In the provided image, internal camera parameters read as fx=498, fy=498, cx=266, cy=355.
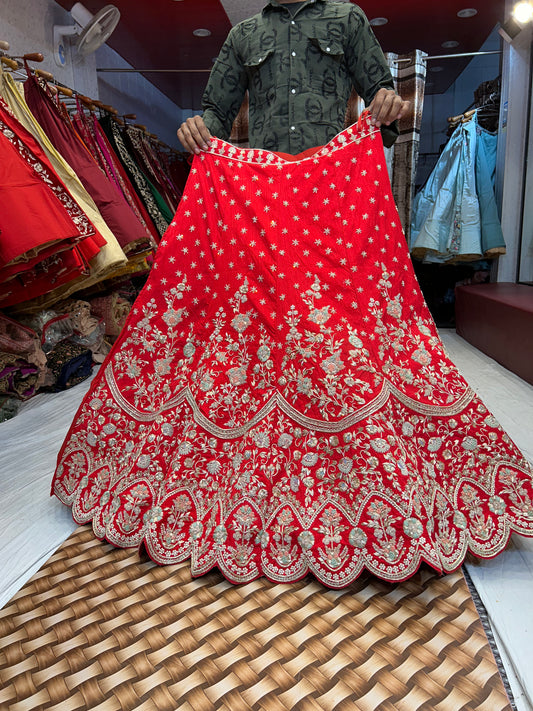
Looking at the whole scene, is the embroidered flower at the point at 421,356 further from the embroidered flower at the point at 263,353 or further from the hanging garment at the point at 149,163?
the hanging garment at the point at 149,163

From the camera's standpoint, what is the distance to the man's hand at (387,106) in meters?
1.11

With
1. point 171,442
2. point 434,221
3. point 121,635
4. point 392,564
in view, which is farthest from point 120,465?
point 434,221

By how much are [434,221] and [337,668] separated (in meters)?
3.09

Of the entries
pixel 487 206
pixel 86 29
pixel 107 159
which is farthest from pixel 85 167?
pixel 487 206

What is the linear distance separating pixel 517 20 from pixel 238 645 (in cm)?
368

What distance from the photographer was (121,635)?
2.65ft

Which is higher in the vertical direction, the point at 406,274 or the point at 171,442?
the point at 406,274

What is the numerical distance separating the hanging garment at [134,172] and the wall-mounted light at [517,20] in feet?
7.87

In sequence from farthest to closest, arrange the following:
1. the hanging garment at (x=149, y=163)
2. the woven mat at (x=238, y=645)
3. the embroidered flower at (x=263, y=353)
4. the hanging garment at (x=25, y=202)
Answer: the hanging garment at (x=149, y=163)
the hanging garment at (x=25, y=202)
the embroidered flower at (x=263, y=353)
the woven mat at (x=238, y=645)

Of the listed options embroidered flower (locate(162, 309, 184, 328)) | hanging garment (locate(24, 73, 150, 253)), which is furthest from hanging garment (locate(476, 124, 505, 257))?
embroidered flower (locate(162, 309, 184, 328))

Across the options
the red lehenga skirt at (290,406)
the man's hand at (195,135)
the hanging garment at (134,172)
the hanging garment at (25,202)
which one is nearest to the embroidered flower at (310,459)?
the red lehenga skirt at (290,406)

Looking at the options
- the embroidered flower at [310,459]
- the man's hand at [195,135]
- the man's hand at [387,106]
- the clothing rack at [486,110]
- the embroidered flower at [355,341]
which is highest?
the clothing rack at [486,110]

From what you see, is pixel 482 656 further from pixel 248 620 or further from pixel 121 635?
pixel 121 635

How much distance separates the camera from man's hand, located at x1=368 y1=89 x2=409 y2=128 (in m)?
1.11
